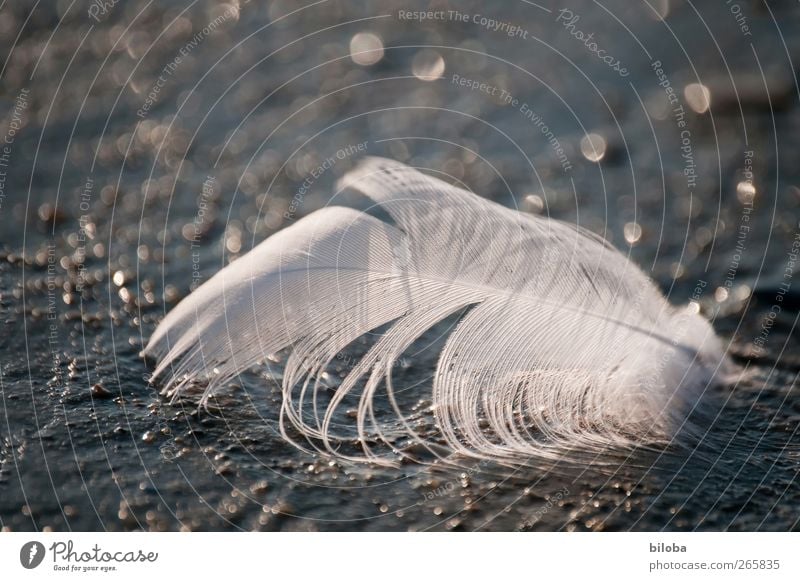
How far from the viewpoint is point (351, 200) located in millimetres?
2242

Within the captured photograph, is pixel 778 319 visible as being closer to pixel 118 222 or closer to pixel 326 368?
pixel 326 368

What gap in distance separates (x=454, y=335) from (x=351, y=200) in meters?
0.57

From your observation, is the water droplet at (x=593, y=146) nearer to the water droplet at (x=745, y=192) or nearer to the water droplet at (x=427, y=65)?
the water droplet at (x=745, y=192)

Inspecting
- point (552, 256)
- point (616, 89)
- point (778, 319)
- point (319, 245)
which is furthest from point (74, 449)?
point (616, 89)

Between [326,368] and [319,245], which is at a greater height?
[319,245]

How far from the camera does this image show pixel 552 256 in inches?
74.0

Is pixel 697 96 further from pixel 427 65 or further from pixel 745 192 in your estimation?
pixel 427 65

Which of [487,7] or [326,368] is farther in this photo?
[487,7]

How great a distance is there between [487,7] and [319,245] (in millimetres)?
1204

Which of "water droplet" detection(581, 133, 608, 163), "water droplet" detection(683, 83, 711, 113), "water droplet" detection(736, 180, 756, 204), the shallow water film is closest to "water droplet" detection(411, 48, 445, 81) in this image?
the shallow water film

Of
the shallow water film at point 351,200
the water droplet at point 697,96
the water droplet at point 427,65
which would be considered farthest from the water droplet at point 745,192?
the water droplet at point 427,65
